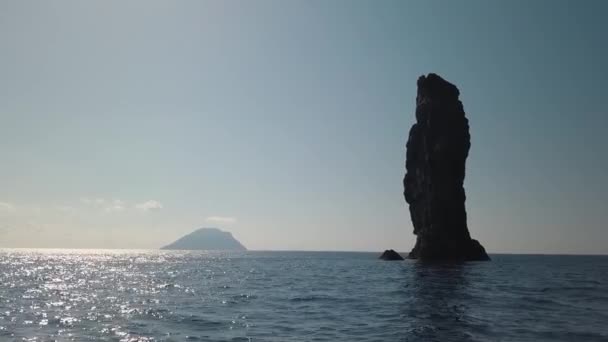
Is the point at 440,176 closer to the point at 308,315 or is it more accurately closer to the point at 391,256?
the point at 391,256

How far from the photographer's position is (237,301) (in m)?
30.8

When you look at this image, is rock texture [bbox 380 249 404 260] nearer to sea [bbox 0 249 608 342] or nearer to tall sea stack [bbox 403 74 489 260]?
tall sea stack [bbox 403 74 489 260]

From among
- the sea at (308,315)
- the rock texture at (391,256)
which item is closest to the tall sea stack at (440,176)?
the rock texture at (391,256)

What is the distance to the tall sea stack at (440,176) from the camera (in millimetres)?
89312

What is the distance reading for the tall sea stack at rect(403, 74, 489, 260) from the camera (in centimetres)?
8931

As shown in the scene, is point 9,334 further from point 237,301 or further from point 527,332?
point 527,332

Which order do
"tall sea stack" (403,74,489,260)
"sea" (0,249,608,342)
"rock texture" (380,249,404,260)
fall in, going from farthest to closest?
"rock texture" (380,249,404,260) → "tall sea stack" (403,74,489,260) → "sea" (0,249,608,342)

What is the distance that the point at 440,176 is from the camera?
92.1 m

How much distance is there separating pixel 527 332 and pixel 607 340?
2.96 meters

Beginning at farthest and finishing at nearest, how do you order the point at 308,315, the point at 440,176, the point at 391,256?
the point at 391,256 → the point at 440,176 → the point at 308,315

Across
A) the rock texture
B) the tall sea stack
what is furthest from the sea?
the rock texture

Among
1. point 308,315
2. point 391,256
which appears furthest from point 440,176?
point 308,315

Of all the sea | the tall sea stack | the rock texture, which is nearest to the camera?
the sea

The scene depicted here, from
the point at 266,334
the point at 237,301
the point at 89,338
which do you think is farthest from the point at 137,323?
the point at 237,301
